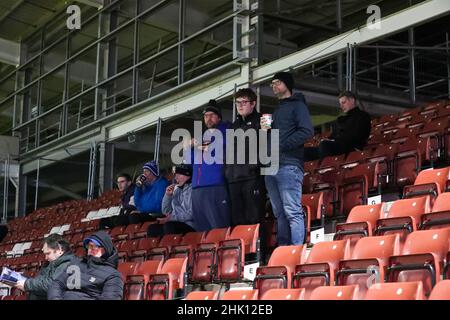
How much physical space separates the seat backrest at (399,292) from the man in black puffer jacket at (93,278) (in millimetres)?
1879

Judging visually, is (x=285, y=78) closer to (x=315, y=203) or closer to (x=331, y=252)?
(x=315, y=203)

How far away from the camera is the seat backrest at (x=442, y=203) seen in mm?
3882

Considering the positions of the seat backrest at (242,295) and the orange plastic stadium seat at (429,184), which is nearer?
the seat backrest at (242,295)

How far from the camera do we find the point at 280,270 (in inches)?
155

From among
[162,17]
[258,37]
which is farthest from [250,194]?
[162,17]

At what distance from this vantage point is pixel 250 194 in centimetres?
496

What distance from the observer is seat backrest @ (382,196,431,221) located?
4.03m

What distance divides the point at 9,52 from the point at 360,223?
1399cm

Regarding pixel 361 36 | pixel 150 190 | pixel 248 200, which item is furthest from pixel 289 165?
pixel 361 36

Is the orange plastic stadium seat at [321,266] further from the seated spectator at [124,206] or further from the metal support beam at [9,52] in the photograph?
the metal support beam at [9,52]

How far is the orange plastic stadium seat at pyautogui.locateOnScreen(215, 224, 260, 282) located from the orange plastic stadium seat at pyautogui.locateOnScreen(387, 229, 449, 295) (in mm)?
1463

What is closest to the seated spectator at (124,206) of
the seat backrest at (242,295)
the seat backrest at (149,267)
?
the seat backrest at (149,267)
